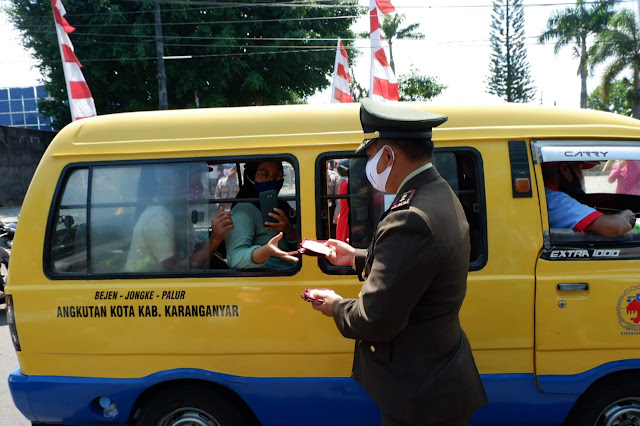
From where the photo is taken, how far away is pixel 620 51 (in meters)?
30.8

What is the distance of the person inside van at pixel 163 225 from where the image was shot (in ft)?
9.84

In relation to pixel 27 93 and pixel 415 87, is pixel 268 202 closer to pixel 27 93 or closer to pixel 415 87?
pixel 415 87

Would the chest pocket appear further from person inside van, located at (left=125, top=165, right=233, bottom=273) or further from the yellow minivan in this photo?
person inside van, located at (left=125, top=165, right=233, bottom=273)

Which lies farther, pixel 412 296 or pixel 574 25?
pixel 574 25

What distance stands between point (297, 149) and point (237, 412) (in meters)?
1.52

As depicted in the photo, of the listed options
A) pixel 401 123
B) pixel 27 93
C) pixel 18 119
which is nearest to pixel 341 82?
pixel 401 123

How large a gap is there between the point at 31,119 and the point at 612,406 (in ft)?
240

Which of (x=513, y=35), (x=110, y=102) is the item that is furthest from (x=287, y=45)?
(x=513, y=35)

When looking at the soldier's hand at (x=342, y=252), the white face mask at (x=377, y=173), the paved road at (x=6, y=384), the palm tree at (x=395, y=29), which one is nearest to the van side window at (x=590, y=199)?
the soldier's hand at (x=342, y=252)

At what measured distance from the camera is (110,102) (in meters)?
24.2

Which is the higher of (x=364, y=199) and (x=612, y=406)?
(x=364, y=199)

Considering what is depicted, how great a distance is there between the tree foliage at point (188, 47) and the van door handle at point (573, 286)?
2066 centimetres

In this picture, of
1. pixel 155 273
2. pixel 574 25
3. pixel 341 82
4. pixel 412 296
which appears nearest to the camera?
pixel 412 296

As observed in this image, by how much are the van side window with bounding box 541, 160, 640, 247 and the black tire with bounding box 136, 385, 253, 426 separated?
6.62 feet
